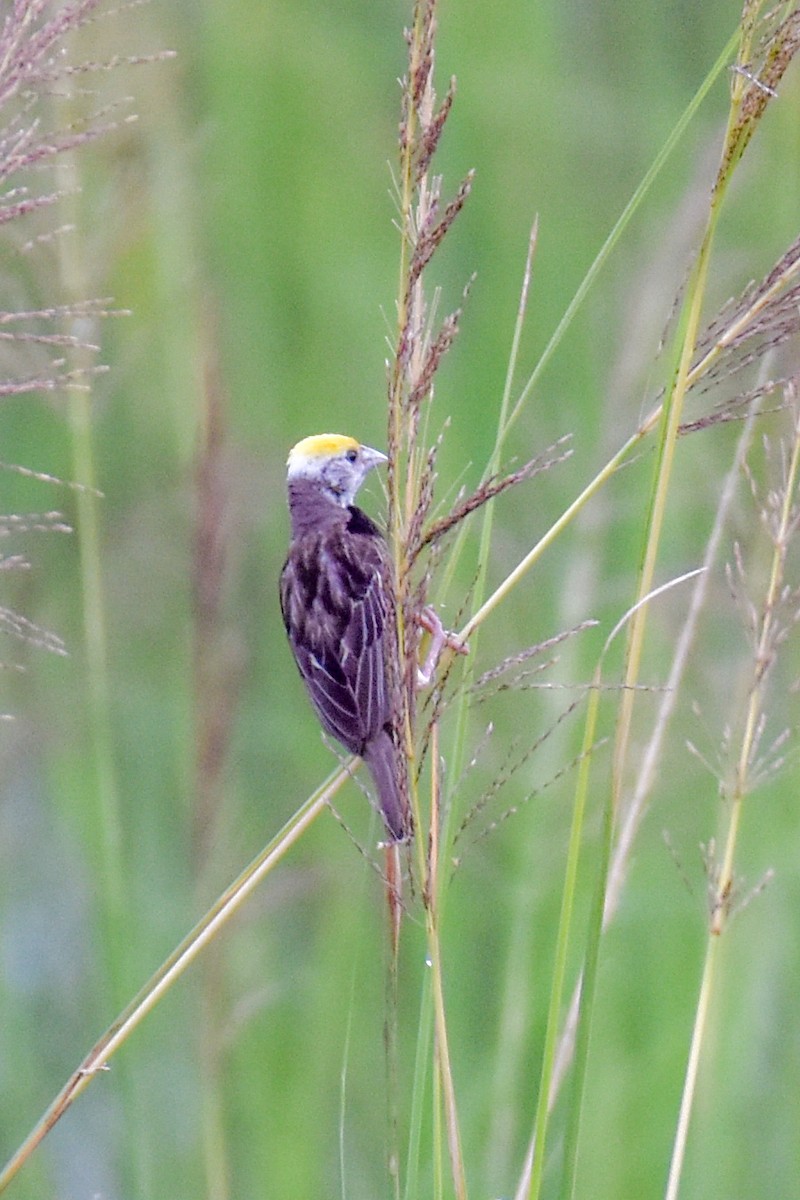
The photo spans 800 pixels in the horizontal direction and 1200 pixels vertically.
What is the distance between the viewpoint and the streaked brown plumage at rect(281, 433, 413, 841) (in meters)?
2.30

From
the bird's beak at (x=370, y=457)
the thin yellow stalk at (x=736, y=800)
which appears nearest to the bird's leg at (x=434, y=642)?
the thin yellow stalk at (x=736, y=800)

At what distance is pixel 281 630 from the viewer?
2.89 metres

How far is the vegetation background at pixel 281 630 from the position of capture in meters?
2.12

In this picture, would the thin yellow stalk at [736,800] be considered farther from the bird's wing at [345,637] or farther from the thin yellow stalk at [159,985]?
the bird's wing at [345,637]

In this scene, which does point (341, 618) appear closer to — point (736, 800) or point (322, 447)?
point (322, 447)

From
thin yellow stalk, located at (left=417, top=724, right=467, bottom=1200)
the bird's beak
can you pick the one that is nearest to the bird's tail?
thin yellow stalk, located at (left=417, top=724, right=467, bottom=1200)

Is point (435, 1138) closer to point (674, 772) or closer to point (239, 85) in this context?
point (674, 772)

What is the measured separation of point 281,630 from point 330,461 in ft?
1.13

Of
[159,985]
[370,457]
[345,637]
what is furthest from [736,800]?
[370,457]

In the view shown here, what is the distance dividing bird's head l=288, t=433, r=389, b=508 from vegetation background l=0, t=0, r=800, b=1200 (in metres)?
0.04

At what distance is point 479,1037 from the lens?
2.30 meters

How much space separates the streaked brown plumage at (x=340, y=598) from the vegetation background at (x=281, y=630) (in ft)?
0.24

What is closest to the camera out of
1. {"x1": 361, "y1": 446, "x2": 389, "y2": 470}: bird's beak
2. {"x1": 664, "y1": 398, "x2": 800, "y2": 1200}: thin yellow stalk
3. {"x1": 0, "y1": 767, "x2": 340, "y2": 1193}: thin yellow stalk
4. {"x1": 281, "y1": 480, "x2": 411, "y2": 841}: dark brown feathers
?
{"x1": 0, "y1": 767, "x2": 340, "y2": 1193}: thin yellow stalk

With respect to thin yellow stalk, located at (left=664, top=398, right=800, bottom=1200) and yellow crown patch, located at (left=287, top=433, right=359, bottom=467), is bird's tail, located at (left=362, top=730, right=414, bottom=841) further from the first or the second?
yellow crown patch, located at (left=287, top=433, right=359, bottom=467)
